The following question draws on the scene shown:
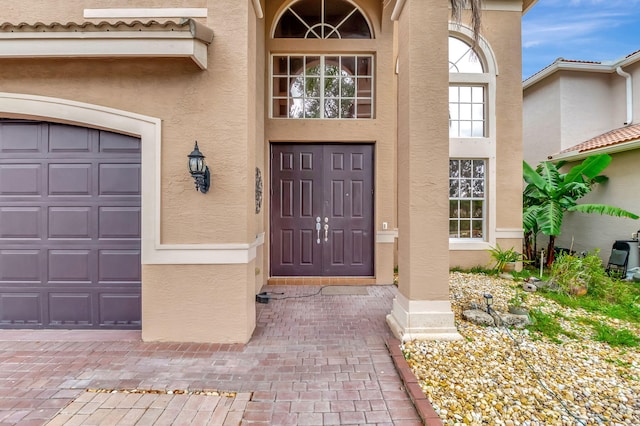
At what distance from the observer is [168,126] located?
12.0 ft

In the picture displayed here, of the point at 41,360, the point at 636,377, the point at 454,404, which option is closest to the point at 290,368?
the point at 454,404

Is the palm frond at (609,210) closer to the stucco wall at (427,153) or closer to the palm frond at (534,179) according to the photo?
the palm frond at (534,179)

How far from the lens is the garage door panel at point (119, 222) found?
12.6ft

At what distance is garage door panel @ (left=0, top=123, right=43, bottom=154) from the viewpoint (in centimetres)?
388

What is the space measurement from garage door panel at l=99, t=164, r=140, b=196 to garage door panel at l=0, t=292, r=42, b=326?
1.66 m

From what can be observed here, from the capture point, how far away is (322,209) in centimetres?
614

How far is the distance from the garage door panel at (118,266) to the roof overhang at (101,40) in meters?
2.34

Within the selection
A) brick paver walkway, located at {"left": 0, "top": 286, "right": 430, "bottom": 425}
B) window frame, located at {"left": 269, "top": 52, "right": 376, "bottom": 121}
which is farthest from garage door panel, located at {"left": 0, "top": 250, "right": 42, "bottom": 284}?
window frame, located at {"left": 269, "top": 52, "right": 376, "bottom": 121}

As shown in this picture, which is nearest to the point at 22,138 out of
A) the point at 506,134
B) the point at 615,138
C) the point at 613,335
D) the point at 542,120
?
the point at 613,335

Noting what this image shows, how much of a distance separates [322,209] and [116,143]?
3.60 m

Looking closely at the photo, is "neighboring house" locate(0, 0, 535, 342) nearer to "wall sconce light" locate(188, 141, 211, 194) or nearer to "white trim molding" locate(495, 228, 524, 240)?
"wall sconce light" locate(188, 141, 211, 194)

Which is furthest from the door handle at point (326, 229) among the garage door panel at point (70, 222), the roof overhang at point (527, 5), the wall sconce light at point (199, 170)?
the roof overhang at point (527, 5)

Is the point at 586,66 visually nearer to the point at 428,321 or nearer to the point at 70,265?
the point at 428,321

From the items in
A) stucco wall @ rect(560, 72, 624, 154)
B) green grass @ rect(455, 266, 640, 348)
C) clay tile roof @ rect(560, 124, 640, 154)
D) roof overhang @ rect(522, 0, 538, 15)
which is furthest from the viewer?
stucco wall @ rect(560, 72, 624, 154)
